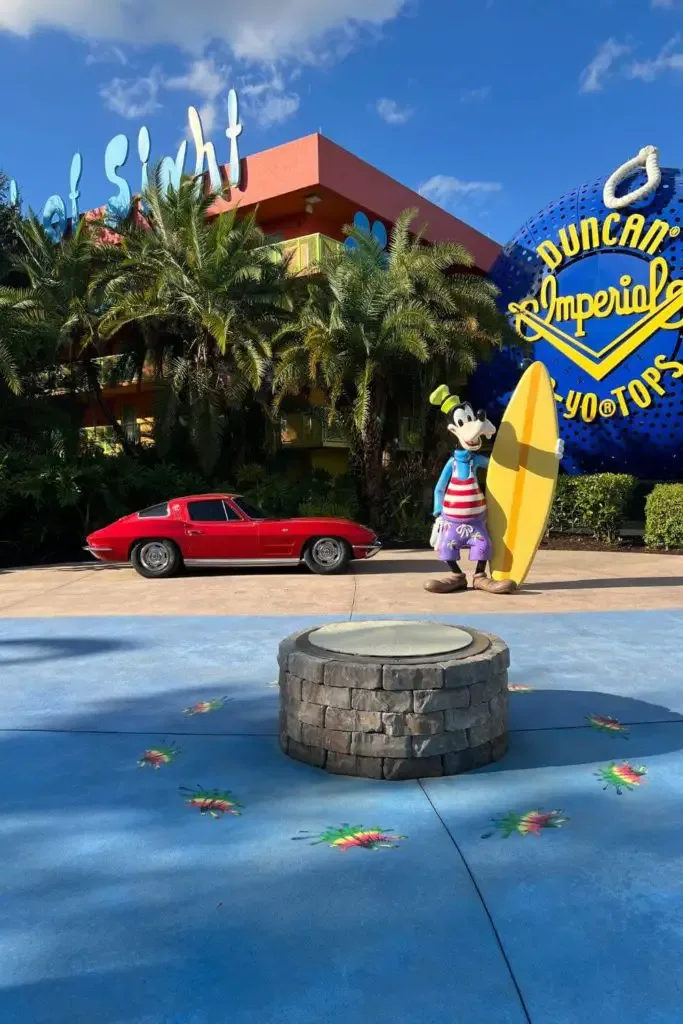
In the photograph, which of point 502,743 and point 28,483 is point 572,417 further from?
point 502,743

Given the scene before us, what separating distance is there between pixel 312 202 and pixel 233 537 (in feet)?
39.2

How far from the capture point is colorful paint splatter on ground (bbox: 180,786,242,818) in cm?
305

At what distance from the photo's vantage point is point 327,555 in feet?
33.8

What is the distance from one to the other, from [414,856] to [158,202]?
1543 centimetres

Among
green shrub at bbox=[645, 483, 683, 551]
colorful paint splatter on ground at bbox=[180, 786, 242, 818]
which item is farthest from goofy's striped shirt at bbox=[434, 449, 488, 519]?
green shrub at bbox=[645, 483, 683, 551]

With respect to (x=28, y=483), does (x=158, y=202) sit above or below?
above

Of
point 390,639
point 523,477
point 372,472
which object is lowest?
point 390,639

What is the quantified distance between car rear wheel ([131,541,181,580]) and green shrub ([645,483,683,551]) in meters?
8.92

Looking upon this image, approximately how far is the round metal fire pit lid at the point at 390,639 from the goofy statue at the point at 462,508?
4.59m

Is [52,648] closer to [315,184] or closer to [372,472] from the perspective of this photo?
[372,472]

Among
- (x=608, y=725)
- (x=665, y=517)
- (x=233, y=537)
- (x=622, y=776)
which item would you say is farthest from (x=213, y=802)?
(x=665, y=517)

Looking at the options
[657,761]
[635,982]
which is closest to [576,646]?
[657,761]

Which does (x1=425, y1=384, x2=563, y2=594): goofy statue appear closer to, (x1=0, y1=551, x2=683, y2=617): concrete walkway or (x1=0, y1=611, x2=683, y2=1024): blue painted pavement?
(x1=0, y1=551, x2=683, y2=617): concrete walkway

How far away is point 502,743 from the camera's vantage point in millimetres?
3600
